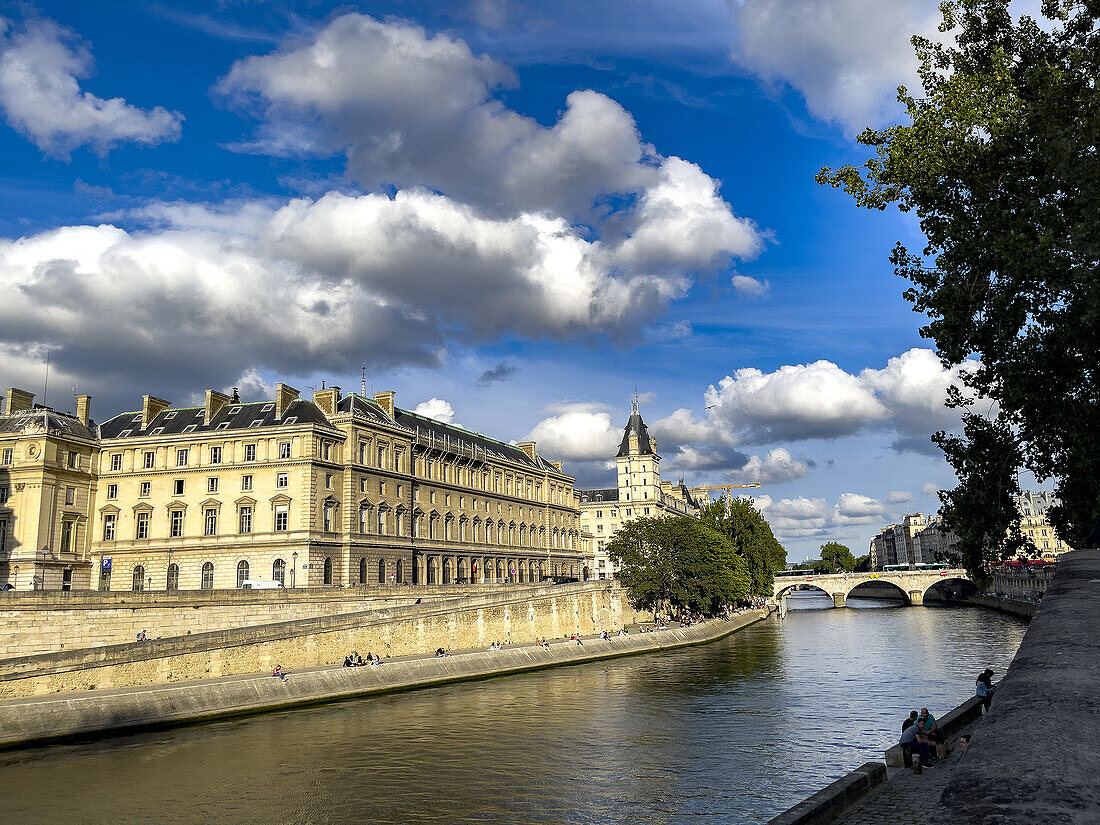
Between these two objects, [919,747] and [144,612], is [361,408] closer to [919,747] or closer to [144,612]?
[144,612]

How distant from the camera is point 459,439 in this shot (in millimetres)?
94000

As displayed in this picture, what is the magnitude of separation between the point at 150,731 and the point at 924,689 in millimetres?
36746

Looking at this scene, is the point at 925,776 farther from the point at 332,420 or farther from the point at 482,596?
the point at 332,420

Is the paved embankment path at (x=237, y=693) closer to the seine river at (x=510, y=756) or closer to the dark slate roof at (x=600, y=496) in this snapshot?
the seine river at (x=510, y=756)

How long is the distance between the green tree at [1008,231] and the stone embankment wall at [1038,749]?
14922 mm

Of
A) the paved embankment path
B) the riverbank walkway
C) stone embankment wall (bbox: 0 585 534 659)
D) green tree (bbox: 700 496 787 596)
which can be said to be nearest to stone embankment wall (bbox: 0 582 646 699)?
the paved embankment path

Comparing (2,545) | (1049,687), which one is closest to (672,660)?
(2,545)

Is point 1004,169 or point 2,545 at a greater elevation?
point 1004,169

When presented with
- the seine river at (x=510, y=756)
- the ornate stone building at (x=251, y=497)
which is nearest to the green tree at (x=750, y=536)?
the ornate stone building at (x=251, y=497)

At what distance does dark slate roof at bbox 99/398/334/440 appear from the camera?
233 feet

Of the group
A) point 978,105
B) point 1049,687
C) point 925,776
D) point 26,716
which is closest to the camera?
point 1049,687

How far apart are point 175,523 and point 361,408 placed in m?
18.5

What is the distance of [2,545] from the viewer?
Result: 62062 mm

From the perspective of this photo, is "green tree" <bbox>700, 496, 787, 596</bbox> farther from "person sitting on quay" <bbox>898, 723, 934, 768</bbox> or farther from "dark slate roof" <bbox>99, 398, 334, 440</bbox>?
"person sitting on quay" <bbox>898, 723, 934, 768</bbox>
